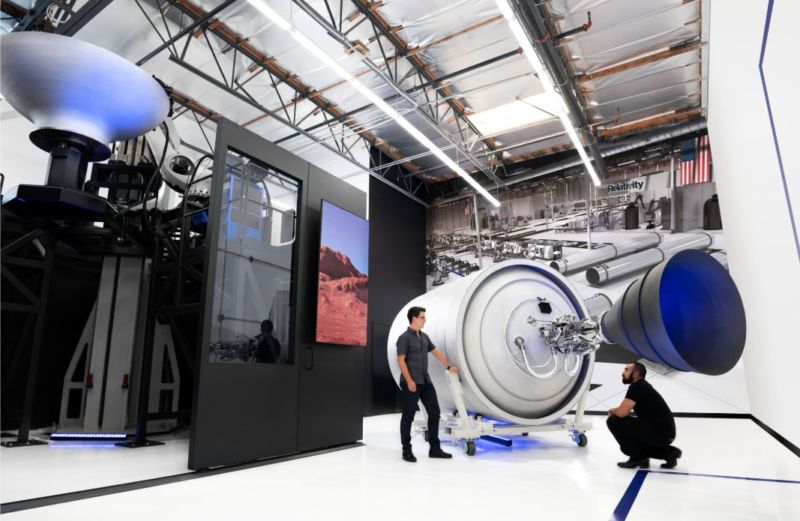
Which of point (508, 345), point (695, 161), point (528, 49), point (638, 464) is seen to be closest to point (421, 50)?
point (528, 49)

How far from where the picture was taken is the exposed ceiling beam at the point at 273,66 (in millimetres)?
7488

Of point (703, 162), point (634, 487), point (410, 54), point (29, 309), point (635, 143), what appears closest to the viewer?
point (634, 487)

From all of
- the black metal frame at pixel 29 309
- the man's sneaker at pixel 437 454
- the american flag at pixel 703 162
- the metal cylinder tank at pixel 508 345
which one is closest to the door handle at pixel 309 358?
the metal cylinder tank at pixel 508 345

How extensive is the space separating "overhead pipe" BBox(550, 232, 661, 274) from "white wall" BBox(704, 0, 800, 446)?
347 cm

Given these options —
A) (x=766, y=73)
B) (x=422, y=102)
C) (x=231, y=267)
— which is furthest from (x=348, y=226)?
(x=422, y=102)

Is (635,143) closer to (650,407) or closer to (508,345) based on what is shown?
(508,345)

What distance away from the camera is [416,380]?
16.5 ft

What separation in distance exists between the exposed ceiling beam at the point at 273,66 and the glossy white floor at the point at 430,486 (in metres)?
6.36

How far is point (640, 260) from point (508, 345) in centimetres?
684

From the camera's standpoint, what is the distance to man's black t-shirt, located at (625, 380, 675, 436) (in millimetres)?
4348

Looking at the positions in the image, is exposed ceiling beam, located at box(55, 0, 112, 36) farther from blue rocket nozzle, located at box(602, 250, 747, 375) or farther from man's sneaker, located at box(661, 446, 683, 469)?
man's sneaker, located at box(661, 446, 683, 469)

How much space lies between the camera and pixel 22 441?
17.3 ft

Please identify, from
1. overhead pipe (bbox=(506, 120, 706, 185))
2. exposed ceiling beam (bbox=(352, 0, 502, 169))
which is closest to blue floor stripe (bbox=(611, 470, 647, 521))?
exposed ceiling beam (bbox=(352, 0, 502, 169))

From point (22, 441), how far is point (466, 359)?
4.95 metres
